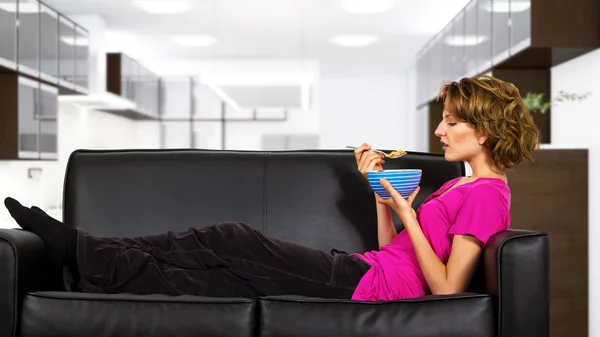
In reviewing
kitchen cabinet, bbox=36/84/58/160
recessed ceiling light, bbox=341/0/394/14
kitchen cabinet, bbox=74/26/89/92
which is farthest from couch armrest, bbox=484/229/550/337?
recessed ceiling light, bbox=341/0/394/14

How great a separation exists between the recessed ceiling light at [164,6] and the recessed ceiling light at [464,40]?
2470mm

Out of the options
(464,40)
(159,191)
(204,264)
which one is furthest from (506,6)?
(204,264)

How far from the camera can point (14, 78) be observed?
16.8 ft

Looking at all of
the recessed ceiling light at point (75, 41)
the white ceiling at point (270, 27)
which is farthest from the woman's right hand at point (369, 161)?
the white ceiling at point (270, 27)

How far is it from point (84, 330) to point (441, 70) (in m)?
6.03

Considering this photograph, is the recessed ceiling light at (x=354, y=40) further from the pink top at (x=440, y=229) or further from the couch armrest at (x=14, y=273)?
the couch armrest at (x=14, y=273)

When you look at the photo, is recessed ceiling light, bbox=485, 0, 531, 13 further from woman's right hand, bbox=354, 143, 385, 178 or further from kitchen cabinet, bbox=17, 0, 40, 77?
kitchen cabinet, bbox=17, 0, 40, 77

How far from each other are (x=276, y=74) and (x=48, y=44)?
7.11 ft

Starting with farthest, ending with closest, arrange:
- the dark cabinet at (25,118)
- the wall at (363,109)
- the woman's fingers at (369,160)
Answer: the wall at (363,109) < the dark cabinet at (25,118) < the woman's fingers at (369,160)

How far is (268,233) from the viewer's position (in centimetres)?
240

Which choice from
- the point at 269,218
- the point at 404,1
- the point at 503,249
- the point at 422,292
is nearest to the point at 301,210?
the point at 269,218

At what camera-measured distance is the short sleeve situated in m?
1.88

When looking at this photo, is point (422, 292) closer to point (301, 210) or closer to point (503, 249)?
point (503, 249)

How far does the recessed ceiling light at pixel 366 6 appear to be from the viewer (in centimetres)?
694
